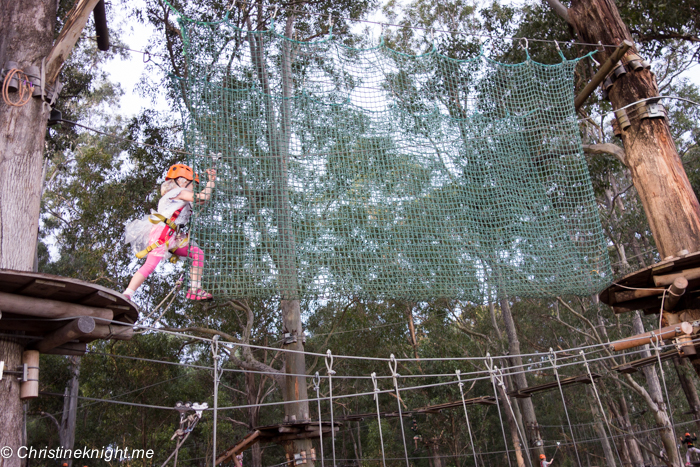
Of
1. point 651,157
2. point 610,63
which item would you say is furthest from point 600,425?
point 610,63

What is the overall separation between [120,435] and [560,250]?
1187 cm

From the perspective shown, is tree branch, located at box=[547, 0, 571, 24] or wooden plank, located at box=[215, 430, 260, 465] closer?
tree branch, located at box=[547, 0, 571, 24]

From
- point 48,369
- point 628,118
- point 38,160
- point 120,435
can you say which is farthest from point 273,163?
point 120,435

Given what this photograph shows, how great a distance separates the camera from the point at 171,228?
3.37 metres

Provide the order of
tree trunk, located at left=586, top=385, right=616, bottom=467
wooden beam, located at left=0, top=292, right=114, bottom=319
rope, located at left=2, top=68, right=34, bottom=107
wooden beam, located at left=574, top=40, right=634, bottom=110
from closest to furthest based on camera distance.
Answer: wooden beam, located at left=0, top=292, right=114, bottom=319, rope, located at left=2, top=68, right=34, bottom=107, wooden beam, located at left=574, top=40, right=634, bottom=110, tree trunk, located at left=586, top=385, right=616, bottom=467

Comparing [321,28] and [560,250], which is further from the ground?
[321,28]

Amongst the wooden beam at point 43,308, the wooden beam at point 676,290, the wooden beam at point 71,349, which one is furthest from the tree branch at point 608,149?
the wooden beam at point 71,349

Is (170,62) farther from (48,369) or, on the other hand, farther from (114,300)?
(48,369)

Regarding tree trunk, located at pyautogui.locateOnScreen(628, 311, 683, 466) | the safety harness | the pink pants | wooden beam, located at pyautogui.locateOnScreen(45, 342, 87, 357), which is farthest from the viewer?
tree trunk, located at pyautogui.locateOnScreen(628, 311, 683, 466)

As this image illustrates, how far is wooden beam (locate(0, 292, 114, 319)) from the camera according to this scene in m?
2.34

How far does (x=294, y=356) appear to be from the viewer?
272 inches

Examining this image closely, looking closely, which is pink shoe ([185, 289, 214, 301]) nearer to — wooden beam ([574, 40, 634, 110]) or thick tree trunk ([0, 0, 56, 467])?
thick tree trunk ([0, 0, 56, 467])

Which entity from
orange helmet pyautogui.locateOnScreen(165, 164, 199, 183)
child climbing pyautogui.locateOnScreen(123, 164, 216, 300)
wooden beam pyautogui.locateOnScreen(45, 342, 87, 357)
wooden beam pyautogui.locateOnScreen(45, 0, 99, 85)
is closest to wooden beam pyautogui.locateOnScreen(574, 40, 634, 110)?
child climbing pyautogui.locateOnScreen(123, 164, 216, 300)

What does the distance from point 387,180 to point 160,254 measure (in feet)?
5.24
